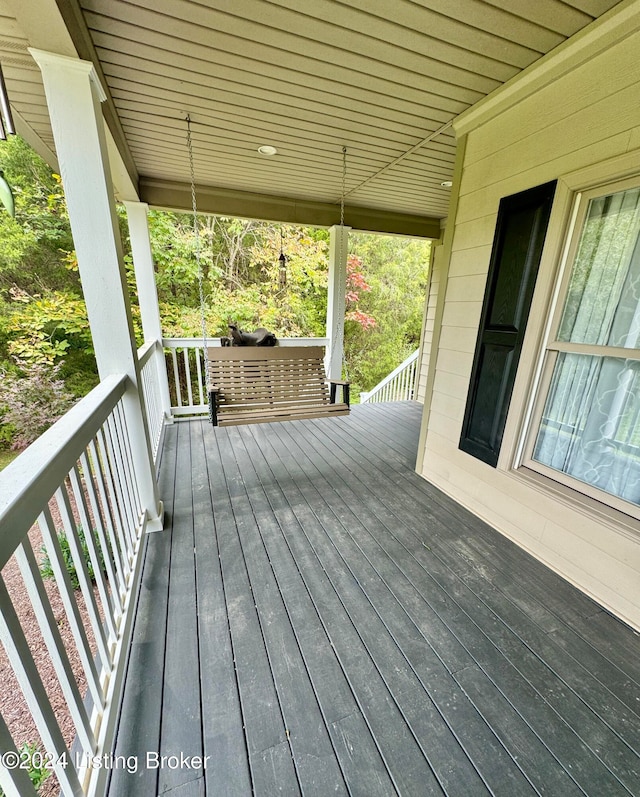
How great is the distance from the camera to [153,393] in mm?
3709

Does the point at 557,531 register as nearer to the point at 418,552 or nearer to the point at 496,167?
the point at 418,552

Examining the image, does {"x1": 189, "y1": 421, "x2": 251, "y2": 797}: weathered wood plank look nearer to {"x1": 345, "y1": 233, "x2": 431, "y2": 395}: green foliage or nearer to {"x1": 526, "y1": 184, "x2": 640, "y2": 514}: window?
{"x1": 526, "y1": 184, "x2": 640, "y2": 514}: window

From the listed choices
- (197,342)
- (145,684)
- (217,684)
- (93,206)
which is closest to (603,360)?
(217,684)

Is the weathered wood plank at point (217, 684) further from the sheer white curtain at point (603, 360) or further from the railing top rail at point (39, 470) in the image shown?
the sheer white curtain at point (603, 360)

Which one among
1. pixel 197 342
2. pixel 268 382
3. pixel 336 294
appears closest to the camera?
pixel 268 382

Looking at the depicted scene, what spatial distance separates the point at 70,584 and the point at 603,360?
2.51 metres

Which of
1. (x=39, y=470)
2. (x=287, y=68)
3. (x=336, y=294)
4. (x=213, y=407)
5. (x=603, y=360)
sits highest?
(x=287, y=68)

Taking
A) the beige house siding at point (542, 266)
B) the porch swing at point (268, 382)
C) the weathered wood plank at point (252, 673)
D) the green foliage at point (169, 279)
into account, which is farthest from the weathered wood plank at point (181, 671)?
the green foliage at point (169, 279)

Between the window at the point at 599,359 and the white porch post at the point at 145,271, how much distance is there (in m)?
3.79

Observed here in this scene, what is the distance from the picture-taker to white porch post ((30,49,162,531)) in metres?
1.51

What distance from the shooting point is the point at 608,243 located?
1775 millimetres

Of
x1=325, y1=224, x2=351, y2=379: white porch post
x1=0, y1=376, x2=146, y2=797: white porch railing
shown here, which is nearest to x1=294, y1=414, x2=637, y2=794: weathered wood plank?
x1=0, y1=376, x2=146, y2=797: white porch railing

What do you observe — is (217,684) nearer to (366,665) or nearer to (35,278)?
(366,665)

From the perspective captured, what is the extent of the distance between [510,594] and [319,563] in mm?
1037
